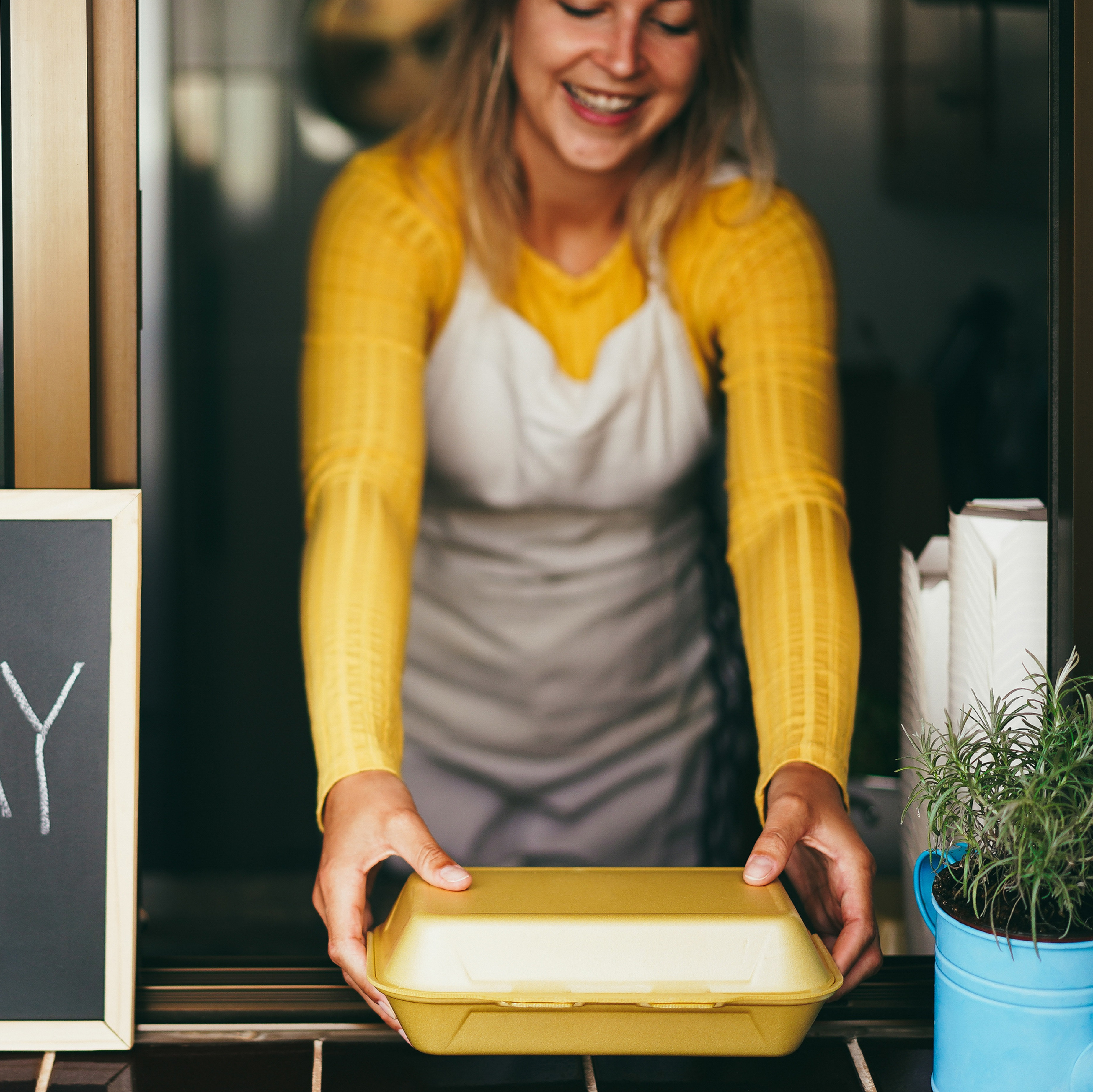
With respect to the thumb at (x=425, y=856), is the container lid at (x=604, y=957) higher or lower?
lower

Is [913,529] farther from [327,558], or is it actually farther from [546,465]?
[327,558]

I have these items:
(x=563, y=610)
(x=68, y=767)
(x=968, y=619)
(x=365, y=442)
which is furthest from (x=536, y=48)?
(x=68, y=767)

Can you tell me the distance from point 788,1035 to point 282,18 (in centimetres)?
105

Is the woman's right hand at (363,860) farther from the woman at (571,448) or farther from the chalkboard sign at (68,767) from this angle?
the chalkboard sign at (68,767)

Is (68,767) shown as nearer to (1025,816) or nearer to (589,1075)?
(589,1075)

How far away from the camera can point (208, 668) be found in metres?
1.23

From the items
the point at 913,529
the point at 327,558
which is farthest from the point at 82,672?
the point at 913,529

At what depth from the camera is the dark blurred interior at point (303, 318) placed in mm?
1157

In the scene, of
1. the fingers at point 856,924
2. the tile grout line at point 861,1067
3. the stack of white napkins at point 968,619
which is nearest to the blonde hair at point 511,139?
the stack of white napkins at point 968,619

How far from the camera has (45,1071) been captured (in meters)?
0.94

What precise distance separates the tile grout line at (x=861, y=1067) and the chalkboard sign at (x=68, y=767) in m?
0.62

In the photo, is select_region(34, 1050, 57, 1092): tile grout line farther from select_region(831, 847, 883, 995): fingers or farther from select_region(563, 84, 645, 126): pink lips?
select_region(563, 84, 645, 126): pink lips

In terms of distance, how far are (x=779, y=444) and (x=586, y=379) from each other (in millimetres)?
215

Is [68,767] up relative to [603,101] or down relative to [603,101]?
down
